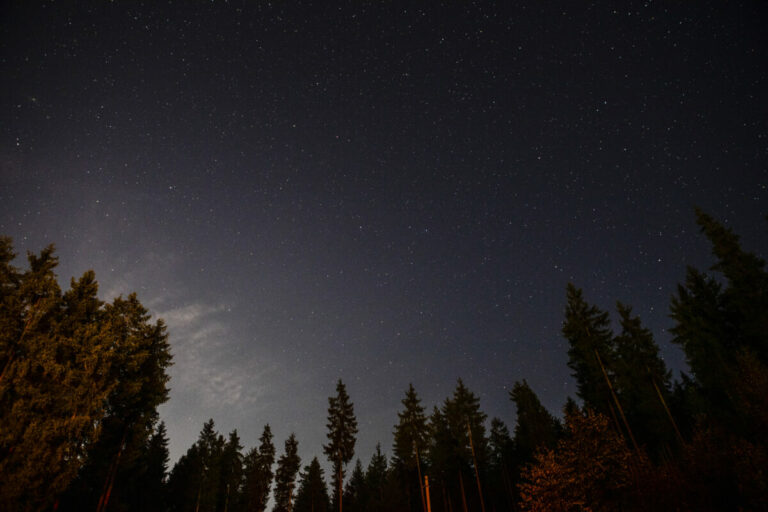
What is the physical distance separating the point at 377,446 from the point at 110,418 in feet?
228

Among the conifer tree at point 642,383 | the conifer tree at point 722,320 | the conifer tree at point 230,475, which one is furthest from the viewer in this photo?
the conifer tree at point 230,475

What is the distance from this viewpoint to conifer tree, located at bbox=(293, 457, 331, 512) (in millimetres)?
57969

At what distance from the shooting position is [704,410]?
30.9 meters

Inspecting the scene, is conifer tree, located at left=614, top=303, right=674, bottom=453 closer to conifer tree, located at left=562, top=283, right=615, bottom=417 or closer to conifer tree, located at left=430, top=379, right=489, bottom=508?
conifer tree, located at left=562, top=283, right=615, bottom=417

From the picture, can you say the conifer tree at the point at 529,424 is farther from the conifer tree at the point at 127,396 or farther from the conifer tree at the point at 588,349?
the conifer tree at the point at 127,396

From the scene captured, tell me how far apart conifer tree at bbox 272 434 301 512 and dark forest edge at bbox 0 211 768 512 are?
12.2ft

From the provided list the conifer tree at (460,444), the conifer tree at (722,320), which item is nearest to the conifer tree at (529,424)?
the conifer tree at (460,444)

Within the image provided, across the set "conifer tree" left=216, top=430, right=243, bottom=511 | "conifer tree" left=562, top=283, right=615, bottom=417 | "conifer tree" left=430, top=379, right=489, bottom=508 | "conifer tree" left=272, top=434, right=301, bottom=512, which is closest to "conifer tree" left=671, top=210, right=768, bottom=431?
"conifer tree" left=562, top=283, right=615, bottom=417

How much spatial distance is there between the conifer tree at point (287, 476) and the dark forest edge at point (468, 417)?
3.73 m

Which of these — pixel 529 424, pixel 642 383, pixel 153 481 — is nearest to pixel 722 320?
pixel 642 383

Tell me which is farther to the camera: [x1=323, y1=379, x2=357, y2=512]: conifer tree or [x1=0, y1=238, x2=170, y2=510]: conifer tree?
[x1=323, y1=379, x2=357, y2=512]: conifer tree

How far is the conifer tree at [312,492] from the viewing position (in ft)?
190

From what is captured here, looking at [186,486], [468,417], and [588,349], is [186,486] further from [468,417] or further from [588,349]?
[588,349]

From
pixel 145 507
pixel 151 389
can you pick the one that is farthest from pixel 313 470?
pixel 151 389
